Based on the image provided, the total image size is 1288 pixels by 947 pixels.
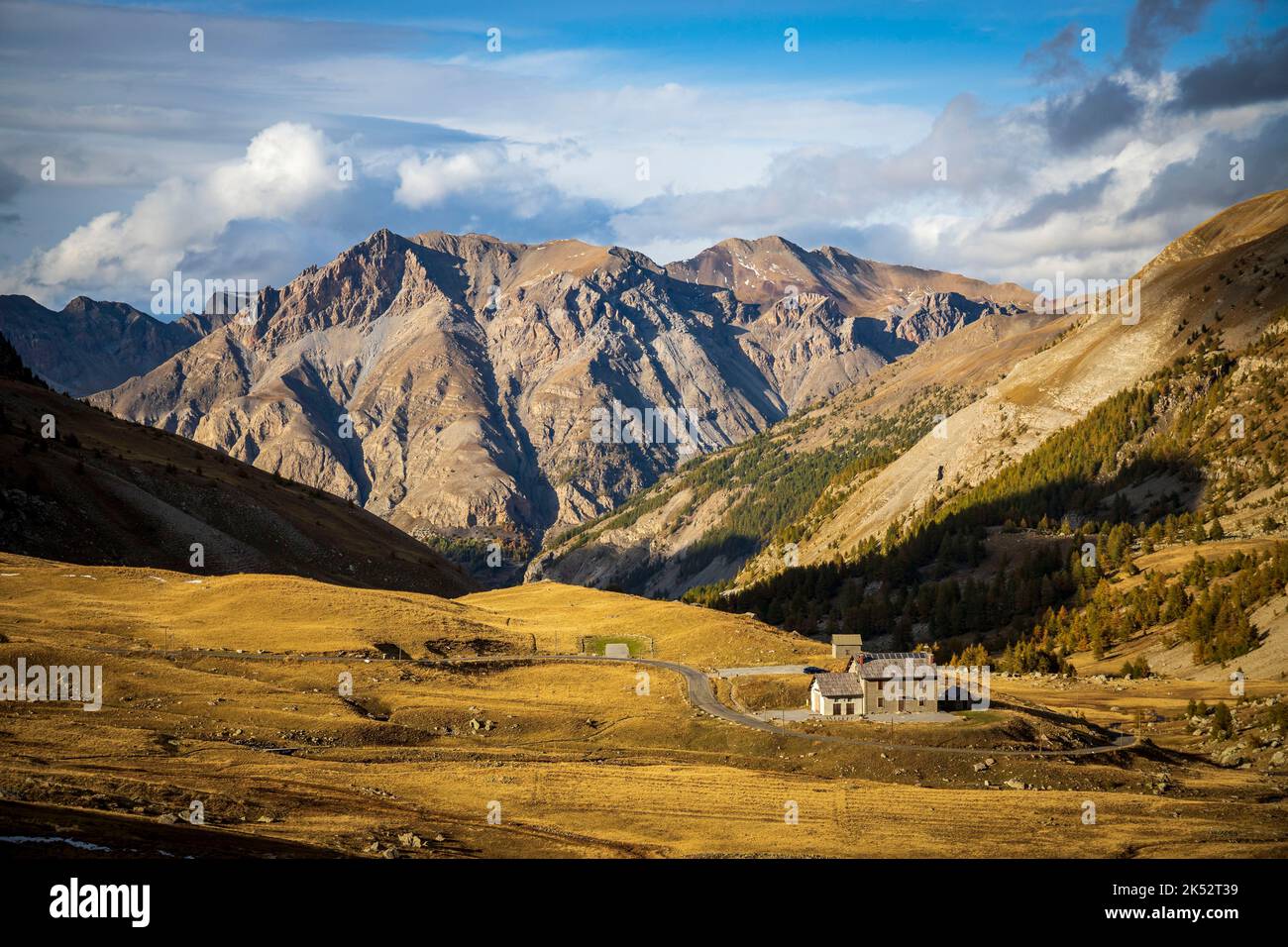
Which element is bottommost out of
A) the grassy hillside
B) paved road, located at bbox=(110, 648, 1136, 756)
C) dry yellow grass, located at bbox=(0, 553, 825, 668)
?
paved road, located at bbox=(110, 648, 1136, 756)

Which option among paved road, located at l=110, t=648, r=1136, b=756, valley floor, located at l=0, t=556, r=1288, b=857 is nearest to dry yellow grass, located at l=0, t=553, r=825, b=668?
valley floor, located at l=0, t=556, r=1288, b=857

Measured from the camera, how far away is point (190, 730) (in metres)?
77.4

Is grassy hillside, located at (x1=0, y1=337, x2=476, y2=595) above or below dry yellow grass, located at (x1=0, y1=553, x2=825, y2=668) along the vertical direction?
above

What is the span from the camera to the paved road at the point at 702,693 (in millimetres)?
86438

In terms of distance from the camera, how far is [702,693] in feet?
337

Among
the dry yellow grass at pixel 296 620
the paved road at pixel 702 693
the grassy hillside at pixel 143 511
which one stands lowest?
the paved road at pixel 702 693

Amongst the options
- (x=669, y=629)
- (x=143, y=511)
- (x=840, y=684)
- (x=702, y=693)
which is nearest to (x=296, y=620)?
(x=669, y=629)

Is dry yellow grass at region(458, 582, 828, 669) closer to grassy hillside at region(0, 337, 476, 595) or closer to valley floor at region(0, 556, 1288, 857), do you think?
valley floor at region(0, 556, 1288, 857)

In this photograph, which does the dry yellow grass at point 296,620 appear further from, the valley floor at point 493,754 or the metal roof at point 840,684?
the metal roof at point 840,684

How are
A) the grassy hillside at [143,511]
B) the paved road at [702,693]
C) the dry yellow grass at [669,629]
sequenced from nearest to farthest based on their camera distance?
the paved road at [702,693] → the dry yellow grass at [669,629] → the grassy hillside at [143,511]

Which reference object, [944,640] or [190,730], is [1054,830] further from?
[944,640]

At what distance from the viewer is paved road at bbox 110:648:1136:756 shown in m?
86.4

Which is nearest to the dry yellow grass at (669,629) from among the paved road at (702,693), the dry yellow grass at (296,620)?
the dry yellow grass at (296,620)
